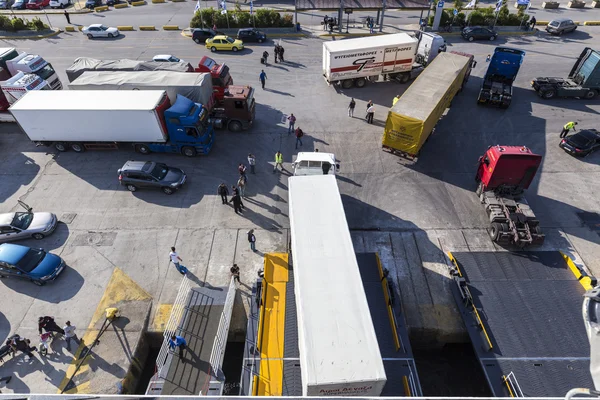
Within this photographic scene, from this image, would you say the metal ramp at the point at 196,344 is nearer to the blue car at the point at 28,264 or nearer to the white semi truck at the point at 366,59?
the blue car at the point at 28,264

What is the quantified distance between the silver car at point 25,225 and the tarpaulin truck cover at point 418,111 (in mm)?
18789

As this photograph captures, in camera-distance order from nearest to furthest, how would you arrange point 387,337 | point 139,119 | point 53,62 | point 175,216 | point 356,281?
point 356,281, point 387,337, point 175,216, point 139,119, point 53,62

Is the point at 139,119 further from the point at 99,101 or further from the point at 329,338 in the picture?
the point at 329,338

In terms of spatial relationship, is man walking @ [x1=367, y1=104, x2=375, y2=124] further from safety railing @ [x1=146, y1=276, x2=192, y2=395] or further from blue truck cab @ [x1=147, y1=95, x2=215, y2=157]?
safety railing @ [x1=146, y1=276, x2=192, y2=395]

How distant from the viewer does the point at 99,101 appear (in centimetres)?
2059

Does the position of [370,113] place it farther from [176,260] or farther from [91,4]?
[91,4]

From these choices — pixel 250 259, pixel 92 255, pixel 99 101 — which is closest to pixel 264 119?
pixel 99 101

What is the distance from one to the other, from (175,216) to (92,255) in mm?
4176

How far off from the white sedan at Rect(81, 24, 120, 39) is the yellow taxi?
1214 cm

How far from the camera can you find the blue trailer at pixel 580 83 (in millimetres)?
26188

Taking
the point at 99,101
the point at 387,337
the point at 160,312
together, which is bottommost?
the point at 160,312

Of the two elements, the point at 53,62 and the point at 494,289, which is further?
the point at 53,62

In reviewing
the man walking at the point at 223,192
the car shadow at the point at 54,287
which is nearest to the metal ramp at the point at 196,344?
the car shadow at the point at 54,287

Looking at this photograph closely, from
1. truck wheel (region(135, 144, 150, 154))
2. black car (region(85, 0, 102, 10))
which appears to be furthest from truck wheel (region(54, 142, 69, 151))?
black car (region(85, 0, 102, 10))
